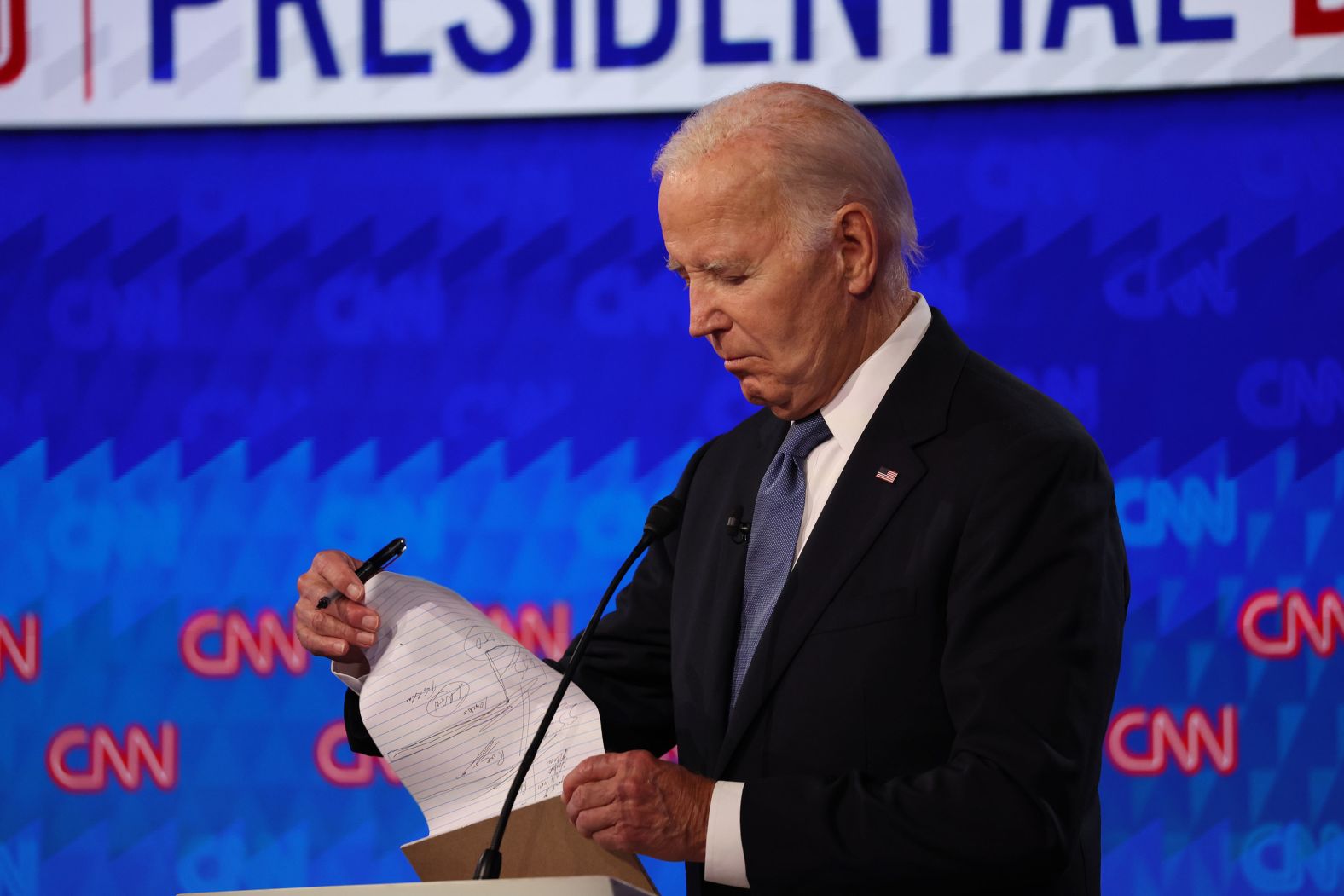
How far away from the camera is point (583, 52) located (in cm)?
263

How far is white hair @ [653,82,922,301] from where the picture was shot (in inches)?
54.8

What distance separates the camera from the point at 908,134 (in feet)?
8.39

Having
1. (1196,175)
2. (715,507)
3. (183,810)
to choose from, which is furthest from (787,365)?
(183,810)

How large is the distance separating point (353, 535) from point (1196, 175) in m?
1.73

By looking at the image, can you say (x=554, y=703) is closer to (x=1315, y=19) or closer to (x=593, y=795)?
(x=593, y=795)

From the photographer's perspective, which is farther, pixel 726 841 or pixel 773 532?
pixel 773 532

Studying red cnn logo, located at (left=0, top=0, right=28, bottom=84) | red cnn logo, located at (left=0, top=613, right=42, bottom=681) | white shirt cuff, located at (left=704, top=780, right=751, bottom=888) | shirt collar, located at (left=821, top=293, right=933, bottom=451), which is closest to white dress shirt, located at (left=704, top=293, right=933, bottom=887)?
shirt collar, located at (left=821, top=293, right=933, bottom=451)

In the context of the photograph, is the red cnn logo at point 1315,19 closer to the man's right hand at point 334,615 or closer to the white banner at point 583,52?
the white banner at point 583,52

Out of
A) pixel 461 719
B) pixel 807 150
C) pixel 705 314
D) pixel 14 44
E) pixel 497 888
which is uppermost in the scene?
pixel 14 44

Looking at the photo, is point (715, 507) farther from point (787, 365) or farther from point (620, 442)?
point (620, 442)

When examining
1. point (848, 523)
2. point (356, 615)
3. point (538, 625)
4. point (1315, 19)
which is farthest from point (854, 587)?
point (1315, 19)

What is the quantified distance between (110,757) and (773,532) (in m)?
1.82

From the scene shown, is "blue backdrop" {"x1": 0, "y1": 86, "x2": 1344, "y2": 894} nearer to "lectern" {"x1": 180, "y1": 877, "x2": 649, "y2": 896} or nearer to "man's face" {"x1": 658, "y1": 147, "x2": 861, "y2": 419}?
"man's face" {"x1": 658, "y1": 147, "x2": 861, "y2": 419}

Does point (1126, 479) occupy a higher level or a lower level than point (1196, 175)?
lower
